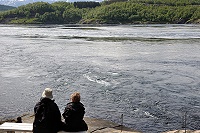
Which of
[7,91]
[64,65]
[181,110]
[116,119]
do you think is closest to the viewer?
[116,119]

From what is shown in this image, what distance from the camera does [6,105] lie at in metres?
22.8

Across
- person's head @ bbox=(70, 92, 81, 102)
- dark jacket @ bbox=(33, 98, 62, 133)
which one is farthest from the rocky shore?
person's head @ bbox=(70, 92, 81, 102)

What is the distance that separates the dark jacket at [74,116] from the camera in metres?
11.0

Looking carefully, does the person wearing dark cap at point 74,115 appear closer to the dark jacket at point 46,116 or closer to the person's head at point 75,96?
the person's head at point 75,96

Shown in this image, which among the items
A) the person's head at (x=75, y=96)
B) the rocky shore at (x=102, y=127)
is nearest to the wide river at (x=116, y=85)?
the rocky shore at (x=102, y=127)

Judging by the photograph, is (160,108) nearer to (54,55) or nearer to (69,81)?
(69,81)

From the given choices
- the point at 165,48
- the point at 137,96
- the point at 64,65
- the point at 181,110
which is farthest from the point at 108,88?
the point at 165,48

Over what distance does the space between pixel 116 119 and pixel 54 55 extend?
1171 inches

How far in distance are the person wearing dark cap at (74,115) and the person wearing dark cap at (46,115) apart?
1.18 ft

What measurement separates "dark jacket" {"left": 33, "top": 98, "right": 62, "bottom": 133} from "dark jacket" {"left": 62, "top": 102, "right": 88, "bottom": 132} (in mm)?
356

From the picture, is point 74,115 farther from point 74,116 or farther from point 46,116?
point 46,116

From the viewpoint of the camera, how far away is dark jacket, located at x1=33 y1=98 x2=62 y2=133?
10531 millimetres

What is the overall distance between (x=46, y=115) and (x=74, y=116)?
38.4 inches

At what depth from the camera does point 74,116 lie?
11.1 metres
